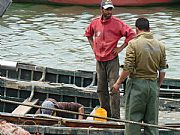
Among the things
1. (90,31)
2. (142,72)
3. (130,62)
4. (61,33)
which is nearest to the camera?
(130,62)

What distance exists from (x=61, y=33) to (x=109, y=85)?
46.0ft

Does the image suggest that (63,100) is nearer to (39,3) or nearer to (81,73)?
(81,73)

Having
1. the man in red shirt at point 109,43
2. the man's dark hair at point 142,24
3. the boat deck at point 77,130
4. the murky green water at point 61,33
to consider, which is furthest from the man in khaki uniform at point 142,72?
the murky green water at point 61,33

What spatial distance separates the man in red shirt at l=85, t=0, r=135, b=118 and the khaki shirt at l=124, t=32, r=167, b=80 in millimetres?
1287

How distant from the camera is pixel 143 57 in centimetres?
809

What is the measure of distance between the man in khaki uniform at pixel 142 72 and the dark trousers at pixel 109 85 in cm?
128

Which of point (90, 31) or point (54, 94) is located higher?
point (90, 31)

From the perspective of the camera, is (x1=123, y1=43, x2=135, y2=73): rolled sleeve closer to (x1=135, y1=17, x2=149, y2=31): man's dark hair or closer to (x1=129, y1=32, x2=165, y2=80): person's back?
(x1=129, y1=32, x2=165, y2=80): person's back

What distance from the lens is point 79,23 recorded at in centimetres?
2542

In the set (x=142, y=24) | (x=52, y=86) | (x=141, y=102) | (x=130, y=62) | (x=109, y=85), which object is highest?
(x=142, y=24)

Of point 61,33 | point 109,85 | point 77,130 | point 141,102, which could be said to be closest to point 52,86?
point 109,85

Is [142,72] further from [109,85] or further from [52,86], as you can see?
[52,86]

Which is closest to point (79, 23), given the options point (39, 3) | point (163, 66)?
point (39, 3)

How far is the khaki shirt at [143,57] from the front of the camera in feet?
26.5
